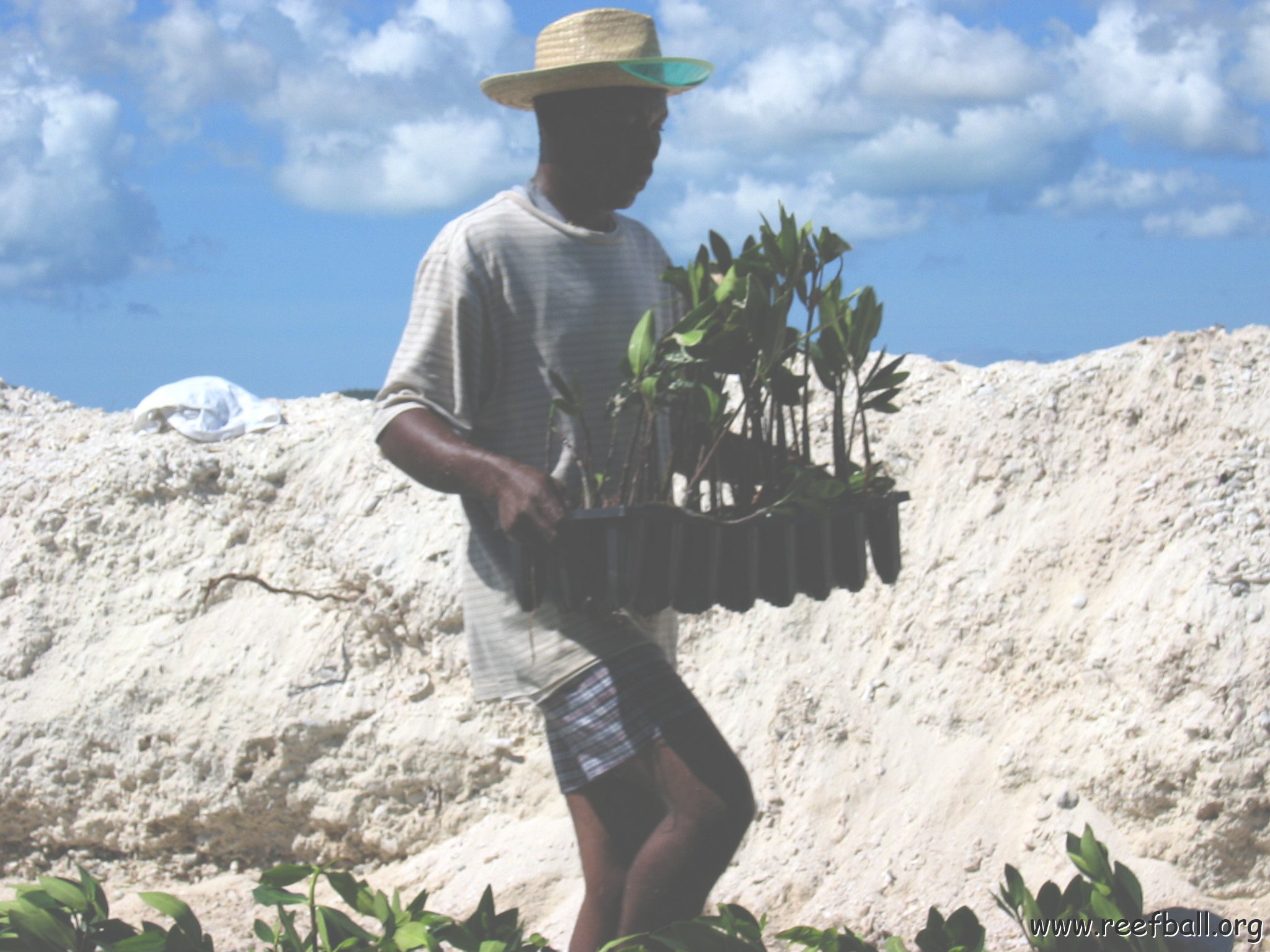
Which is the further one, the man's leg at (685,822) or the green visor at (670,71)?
the green visor at (670,71)

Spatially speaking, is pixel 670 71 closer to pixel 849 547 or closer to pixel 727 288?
pixel 727 288

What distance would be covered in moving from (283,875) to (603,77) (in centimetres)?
155

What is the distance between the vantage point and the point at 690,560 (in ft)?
7.30

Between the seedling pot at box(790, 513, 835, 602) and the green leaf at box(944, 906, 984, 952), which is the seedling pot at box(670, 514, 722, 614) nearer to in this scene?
the seedling pot at box(790, 513, 835, 602)

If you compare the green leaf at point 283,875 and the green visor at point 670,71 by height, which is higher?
the green visor at point 670,71

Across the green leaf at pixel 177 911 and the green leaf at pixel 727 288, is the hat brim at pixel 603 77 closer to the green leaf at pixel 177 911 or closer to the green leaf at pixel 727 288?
the green leaf at pixel 727 288

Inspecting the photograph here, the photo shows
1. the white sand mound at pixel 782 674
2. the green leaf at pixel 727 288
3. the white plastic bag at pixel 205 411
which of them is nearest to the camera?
the green leaf at pixel 727 288

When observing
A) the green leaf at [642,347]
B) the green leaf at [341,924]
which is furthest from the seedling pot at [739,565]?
the green leaf at [341,924]

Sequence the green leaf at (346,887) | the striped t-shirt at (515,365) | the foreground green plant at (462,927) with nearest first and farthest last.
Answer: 1. the foreground green plant at (462,927)
2. the green leaf at (346,887)
3. the striped t-shirt at (515,365)

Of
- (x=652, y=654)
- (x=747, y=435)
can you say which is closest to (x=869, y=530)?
(x=747, y=435)

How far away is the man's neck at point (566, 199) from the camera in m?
2.56

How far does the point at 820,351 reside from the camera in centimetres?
261

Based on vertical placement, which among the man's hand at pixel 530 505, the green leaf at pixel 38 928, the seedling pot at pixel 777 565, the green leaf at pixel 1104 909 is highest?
the man's hand at pixel 530 505

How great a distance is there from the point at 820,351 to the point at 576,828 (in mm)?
1074
